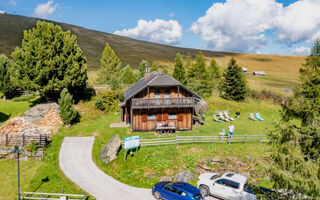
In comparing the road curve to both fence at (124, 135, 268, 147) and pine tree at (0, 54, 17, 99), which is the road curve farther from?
pine tree at (0, 54, 17, 99)

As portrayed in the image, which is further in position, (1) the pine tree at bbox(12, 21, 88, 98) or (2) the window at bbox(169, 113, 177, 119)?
(1) the pine tree at bbox(12, 21, 88, 98)

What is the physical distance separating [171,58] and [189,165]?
413 ft

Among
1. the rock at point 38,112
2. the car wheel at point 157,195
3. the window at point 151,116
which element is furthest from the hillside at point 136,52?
the car wheel at point 157,195

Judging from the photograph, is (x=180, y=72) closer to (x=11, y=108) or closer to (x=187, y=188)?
(x=11, y=108)

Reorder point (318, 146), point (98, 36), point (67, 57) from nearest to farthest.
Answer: point (318, 146), point (67, 57), point (98, 36)

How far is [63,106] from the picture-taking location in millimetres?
30906

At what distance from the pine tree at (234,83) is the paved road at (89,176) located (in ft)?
107

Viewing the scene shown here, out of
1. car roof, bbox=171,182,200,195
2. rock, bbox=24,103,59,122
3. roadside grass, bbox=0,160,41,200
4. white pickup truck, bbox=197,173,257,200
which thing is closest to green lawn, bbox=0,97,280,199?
roadside grass, bbox=0,160,41,200

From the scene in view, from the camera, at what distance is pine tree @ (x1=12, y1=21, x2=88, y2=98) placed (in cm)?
3403

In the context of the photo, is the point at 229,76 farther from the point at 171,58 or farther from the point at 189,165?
the point at 171,58

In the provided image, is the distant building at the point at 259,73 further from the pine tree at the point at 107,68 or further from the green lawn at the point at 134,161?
the green lawn at the point at 134,161

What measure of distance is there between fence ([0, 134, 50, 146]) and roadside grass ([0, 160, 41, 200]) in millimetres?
2139

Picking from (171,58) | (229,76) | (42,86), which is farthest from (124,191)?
(171,58)

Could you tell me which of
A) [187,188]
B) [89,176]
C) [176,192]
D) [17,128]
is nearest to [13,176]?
[89,176]
